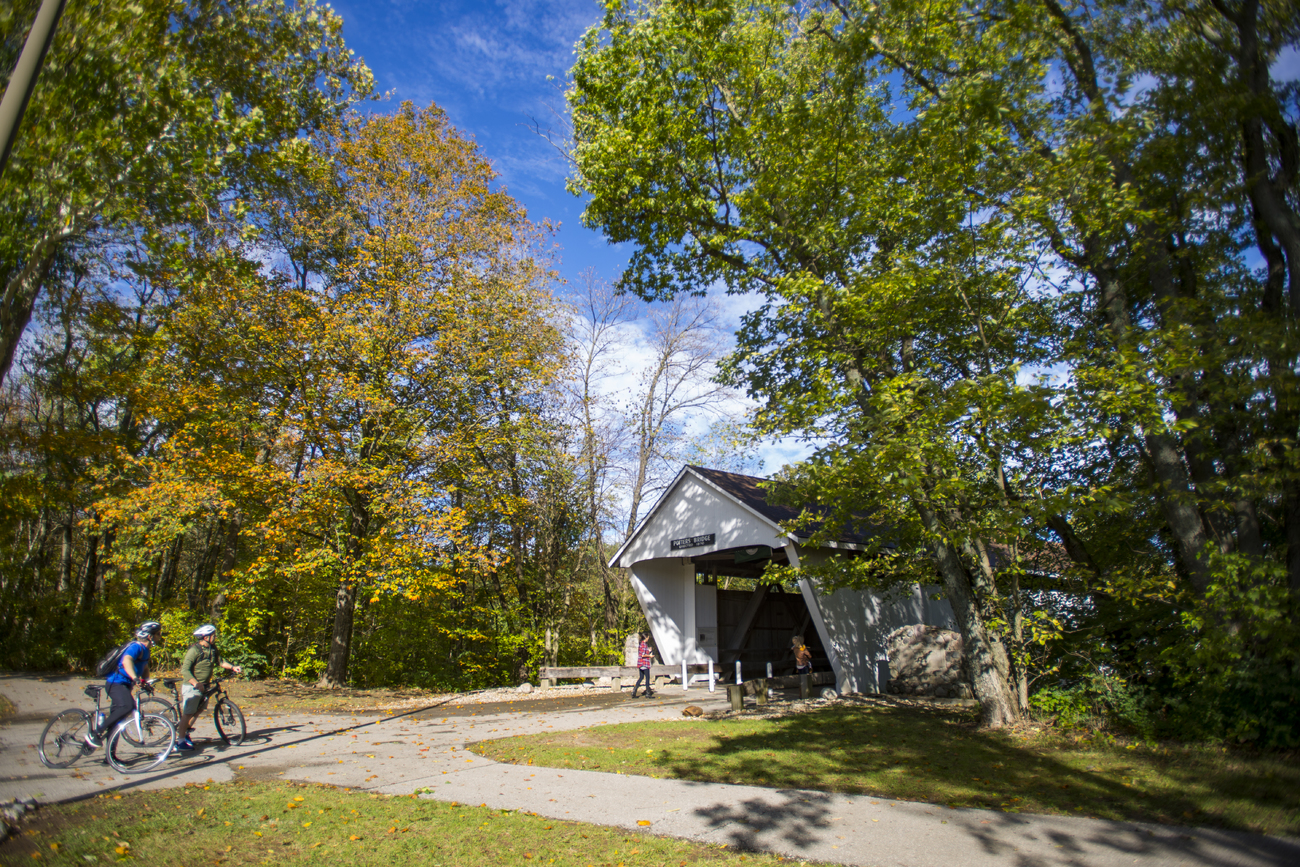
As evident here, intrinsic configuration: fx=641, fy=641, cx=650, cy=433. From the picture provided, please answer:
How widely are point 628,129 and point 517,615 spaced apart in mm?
16224

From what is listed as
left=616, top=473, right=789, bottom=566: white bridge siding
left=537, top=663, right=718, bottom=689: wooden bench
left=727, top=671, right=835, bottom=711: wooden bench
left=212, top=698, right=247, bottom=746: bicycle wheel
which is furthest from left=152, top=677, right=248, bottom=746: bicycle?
left=616, top=473, right=789, bottom=566: white bridge siding

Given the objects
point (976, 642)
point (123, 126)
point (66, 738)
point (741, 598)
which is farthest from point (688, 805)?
point (741, 598)

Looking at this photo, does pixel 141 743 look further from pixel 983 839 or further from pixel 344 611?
pixel 344 611

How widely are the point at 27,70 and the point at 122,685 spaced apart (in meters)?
7.51

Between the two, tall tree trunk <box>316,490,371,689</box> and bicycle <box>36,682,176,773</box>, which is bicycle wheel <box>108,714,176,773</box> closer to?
bicycle <box>36,682,176,773</box>

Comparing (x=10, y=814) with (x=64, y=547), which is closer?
(x=10, y=814)

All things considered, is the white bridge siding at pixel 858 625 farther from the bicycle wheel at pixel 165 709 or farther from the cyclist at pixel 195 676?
the bicycle wheel at pixel 165 709

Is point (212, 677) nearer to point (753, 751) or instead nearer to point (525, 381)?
point (753, 751)

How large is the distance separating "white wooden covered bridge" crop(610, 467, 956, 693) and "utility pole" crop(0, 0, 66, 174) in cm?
1358

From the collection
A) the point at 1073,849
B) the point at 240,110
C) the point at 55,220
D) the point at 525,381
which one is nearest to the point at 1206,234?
the point at 1073,849

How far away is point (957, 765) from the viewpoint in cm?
750

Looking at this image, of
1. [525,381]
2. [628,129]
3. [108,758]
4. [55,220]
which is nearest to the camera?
[55,220]

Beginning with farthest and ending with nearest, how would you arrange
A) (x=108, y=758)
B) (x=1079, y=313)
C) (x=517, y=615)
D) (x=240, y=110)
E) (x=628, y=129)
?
(x=517, y=615), (x=628, y=129), (x=1079, y=313), (x=108, y=758), (x=240, y=110)

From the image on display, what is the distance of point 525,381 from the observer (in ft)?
56.4
